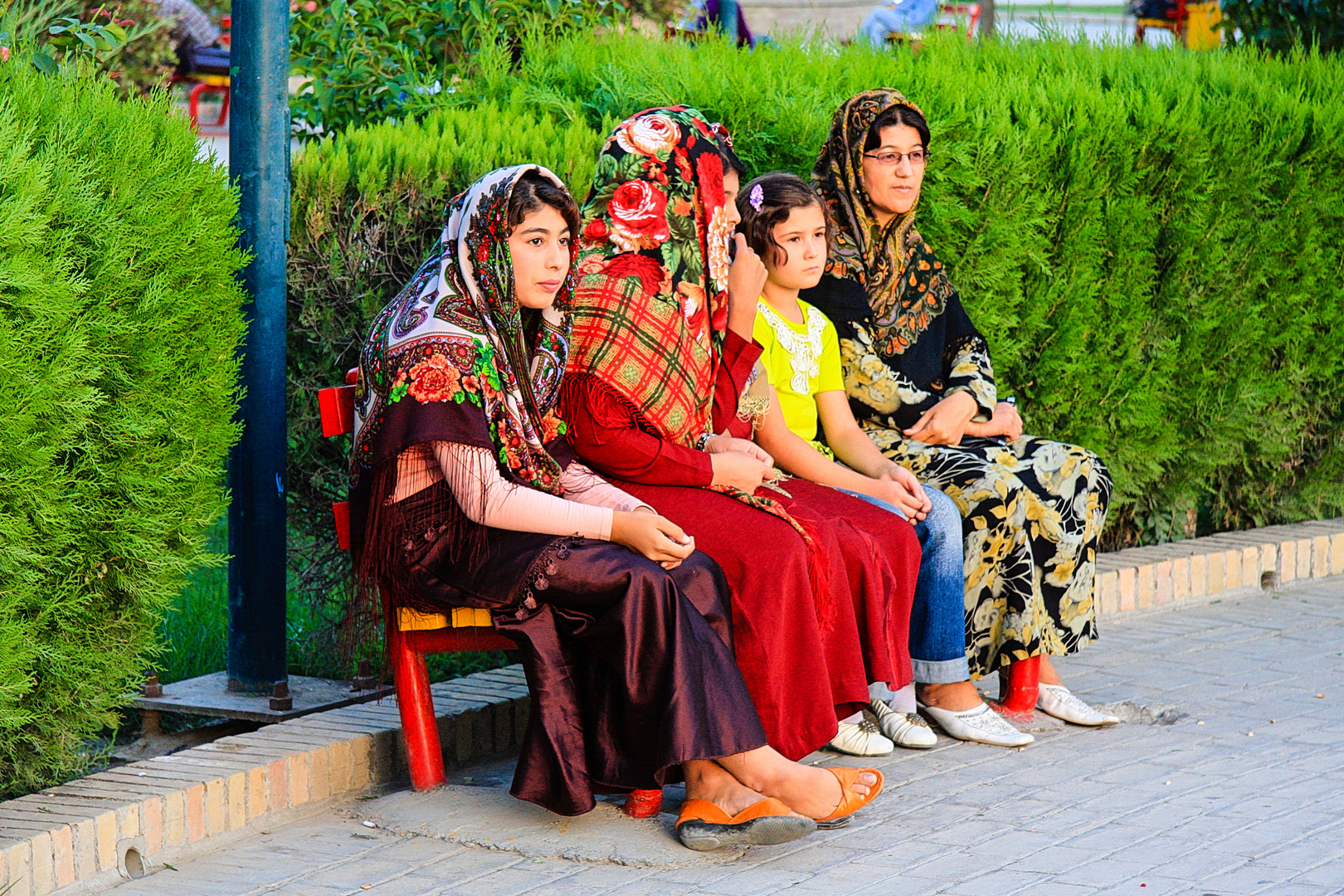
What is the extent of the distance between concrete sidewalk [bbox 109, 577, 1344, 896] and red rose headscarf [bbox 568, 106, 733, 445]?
3.45ft

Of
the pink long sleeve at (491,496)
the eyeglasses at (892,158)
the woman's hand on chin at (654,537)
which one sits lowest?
the woman's hand on chin at (654,537)

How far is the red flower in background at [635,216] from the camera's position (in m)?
4.12

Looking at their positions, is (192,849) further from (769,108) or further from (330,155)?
(769,108)

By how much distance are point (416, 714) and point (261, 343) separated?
1.12 meters

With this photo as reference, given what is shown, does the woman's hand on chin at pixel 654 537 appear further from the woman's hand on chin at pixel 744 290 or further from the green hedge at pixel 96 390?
the green hedge at pixel 96 390

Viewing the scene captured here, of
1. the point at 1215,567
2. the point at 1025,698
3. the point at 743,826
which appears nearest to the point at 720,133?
the point at 1025,698

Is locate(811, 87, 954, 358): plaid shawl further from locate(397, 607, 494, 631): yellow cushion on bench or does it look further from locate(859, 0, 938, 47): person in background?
locate(859, 0, 938, 47): person in background

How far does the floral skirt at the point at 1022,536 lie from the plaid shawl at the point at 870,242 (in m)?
0.41

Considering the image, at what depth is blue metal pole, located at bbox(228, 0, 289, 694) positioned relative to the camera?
168 inches

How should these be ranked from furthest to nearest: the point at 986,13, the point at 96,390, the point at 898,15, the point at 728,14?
the point at 898,15 < the point at 986,13 < the point at 728,14 < the point at 96,390

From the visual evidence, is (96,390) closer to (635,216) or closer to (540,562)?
(540,562)

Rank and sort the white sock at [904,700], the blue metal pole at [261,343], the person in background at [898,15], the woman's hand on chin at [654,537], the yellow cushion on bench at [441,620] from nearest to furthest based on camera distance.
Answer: the woman's hand on chin at [654,537] → the yellow cushion on bench at [441,620] → the blue metal pole at [261,343] → the white sock at [904,700] → the person in background at [898,15]

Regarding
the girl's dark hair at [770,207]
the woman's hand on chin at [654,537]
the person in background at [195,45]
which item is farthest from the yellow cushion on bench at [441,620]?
the person in background at [195,45]

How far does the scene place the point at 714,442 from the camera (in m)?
4.23
